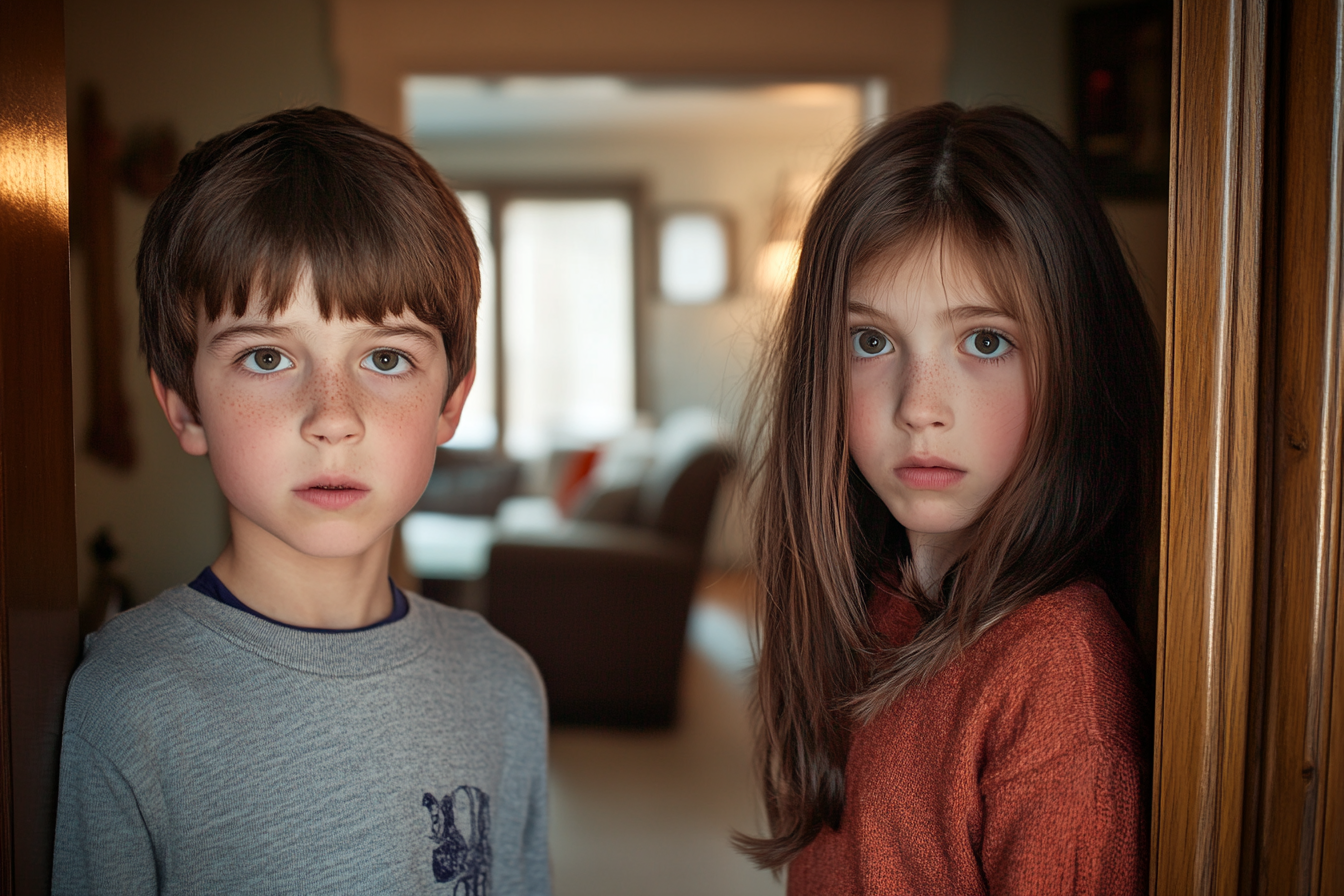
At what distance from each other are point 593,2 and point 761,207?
311 centimetres

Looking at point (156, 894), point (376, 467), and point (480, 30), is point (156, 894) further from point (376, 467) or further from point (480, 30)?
point (480, 30)

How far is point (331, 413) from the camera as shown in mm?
729

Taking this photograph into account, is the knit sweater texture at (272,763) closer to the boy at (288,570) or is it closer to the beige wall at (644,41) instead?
the boy at (288,570)

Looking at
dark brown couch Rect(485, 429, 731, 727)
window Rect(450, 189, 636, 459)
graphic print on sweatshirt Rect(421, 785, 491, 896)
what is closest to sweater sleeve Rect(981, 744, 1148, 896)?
graphic print on sweatshirt Rect(421, 785, 491, 896)

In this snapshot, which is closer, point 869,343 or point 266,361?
point 266,361

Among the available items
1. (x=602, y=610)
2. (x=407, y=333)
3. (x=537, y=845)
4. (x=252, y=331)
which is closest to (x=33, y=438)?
(x=252, y=331)

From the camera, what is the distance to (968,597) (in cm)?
78

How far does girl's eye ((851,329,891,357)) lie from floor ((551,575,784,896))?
121cm

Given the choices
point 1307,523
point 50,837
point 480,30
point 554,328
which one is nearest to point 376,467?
point 50,837

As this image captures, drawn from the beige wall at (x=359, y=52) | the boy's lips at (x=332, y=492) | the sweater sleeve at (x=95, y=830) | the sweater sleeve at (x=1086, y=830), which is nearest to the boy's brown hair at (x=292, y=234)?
the boy's lips at (x=332, y=492)

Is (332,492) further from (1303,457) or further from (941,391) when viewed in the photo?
(1303,457)

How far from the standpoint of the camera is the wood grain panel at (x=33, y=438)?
1.92ft

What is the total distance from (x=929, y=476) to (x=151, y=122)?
149cm

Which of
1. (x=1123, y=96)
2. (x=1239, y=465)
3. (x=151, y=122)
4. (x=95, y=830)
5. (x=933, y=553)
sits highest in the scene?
(x=1123, y=96)
